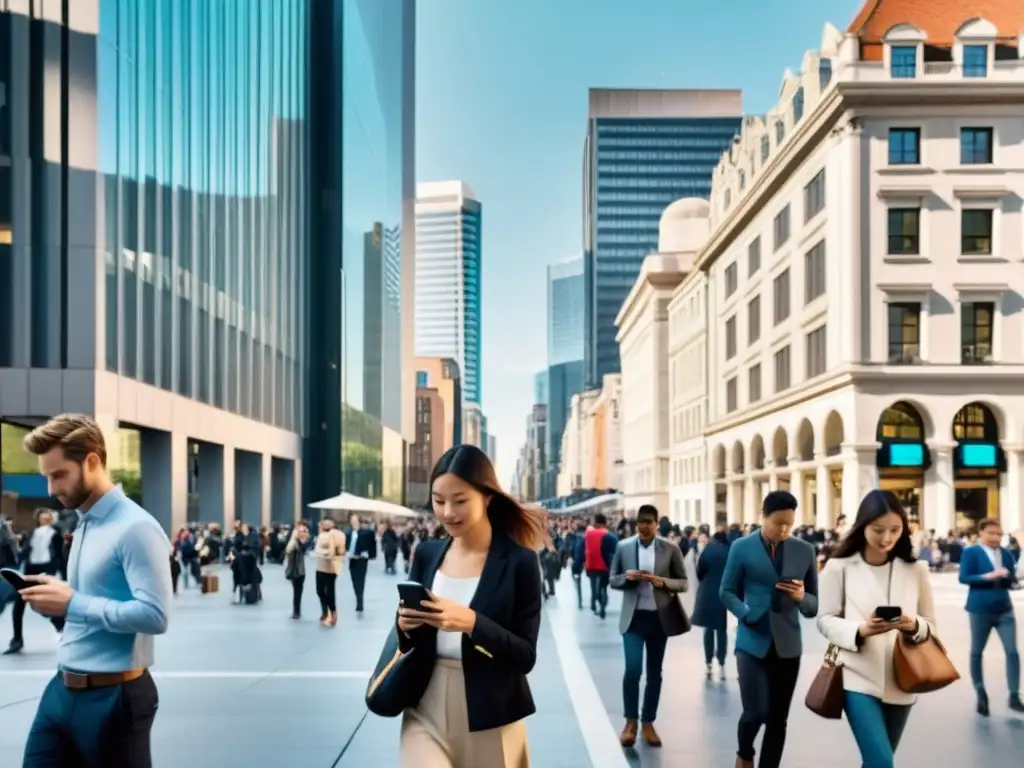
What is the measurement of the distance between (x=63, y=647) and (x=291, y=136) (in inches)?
2504

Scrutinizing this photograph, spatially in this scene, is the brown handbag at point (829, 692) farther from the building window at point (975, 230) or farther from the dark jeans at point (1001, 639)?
the building window at point (975, 230)

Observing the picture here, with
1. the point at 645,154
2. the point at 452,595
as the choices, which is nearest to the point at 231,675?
the point at 452,595

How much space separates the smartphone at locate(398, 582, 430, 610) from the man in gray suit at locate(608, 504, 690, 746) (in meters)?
5.56

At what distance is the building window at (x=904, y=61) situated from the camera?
44.5 m

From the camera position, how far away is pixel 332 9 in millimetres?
77562

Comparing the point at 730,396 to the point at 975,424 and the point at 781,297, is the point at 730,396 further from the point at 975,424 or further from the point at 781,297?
the point at 975,424

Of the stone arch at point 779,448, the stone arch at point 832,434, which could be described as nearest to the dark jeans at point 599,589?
the stone arch at point 832,434

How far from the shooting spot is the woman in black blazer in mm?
3775

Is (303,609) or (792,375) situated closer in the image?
(303,609)

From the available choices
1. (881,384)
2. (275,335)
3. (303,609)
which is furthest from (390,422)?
(303,609)

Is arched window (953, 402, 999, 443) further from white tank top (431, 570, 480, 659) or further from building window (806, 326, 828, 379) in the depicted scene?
white tank top (431, 570, 480, 659)

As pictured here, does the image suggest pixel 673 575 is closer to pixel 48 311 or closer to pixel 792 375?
pixel 48 311

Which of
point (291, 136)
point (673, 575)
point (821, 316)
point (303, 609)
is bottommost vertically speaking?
point (303, 609)

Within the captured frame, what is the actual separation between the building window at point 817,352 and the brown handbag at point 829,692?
42025 millimetres
